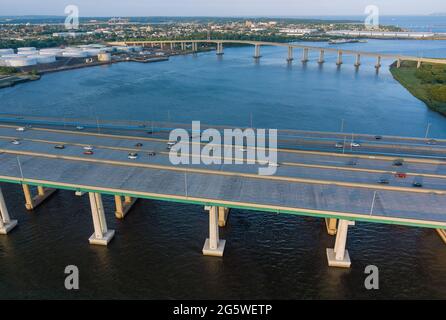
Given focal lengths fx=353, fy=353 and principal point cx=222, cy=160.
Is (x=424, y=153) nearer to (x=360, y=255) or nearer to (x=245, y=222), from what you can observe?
(x=360, y=255)

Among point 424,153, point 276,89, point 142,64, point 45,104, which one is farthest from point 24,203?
point 142,64

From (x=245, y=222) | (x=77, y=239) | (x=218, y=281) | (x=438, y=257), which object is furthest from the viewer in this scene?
(x=245, y=222)

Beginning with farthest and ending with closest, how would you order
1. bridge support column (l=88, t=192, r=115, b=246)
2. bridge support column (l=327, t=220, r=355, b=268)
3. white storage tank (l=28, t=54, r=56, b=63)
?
white storage tank (l=28, t=54, r=56, b=63)
bridge support column (l=88, t=192, r=115, b=246)
bridge support column (l=327, t=220, r=355, b=268)

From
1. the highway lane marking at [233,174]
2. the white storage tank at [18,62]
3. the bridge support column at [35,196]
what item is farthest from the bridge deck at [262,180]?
the white storage tank at [18,62]

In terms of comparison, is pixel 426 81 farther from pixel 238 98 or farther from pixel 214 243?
pixel 214 243

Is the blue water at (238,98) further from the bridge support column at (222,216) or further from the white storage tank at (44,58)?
the bridge support column at (222,216)

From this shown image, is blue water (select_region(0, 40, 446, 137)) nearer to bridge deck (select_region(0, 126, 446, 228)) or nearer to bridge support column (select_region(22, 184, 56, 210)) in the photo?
bridge support column (select_region(22, 184, 56, 210))

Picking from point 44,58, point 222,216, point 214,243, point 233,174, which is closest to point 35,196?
point 222,216

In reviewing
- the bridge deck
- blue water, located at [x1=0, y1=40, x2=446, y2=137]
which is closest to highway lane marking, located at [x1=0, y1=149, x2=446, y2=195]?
the bridge deck
